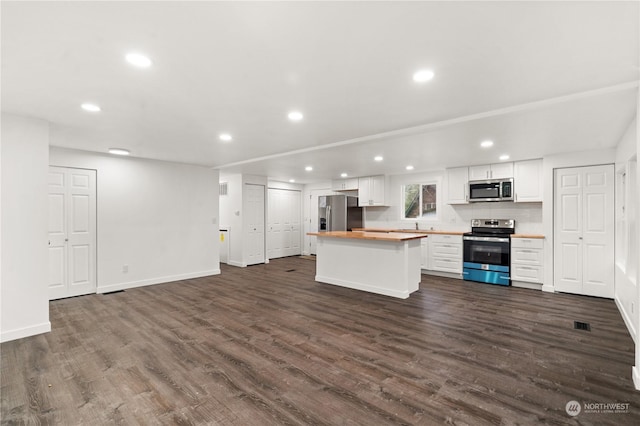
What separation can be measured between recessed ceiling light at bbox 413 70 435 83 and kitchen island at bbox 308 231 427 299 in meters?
2.68

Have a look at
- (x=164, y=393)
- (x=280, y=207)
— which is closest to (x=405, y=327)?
(x=164, y=393)

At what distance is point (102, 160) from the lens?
5.16 meters

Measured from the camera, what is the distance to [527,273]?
17.6 ft

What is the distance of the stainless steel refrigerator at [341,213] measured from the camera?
323 inches

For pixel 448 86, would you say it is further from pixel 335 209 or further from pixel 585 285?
pixel 335 209

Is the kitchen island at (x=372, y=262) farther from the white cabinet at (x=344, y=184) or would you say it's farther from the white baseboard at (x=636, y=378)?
the white cabinet at (x=344, y=184)

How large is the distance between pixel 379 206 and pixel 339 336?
5166 mm

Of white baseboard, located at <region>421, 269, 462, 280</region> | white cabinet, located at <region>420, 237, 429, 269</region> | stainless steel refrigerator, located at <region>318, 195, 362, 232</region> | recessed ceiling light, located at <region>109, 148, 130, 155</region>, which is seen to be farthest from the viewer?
stainless steel refrigerator, located at <region>318, 195, 362, 232</region>

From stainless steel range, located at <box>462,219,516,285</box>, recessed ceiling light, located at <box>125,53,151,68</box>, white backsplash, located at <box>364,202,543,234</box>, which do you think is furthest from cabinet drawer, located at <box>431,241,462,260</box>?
recessed ceiling light, located at <box>125,53,151,68</box>

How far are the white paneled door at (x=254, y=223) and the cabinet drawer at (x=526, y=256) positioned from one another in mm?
5609

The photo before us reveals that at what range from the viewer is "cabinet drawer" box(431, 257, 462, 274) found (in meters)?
6.19

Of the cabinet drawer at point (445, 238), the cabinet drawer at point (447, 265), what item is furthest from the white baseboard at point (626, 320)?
the cabinet drawer at point (445, 238)

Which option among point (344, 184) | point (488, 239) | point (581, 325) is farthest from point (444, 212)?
point (581, 325)

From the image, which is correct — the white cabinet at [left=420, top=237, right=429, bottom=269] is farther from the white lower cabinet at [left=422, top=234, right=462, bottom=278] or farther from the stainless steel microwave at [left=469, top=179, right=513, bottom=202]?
the stainless steel microwave at [left=469, top=179, right=513, bottom=202]
